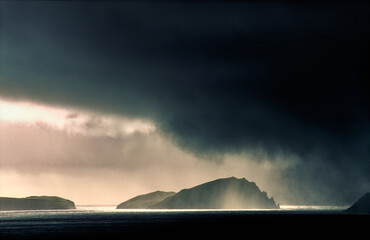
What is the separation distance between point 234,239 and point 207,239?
546 centimetres

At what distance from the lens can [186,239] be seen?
8856 centimetres

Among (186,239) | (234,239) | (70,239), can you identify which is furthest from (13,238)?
(234,239)

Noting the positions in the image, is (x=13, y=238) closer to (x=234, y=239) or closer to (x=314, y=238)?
(x=234, y=239)

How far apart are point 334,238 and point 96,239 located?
47.6 m

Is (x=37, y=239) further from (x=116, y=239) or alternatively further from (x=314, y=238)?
(x=314, y=238)

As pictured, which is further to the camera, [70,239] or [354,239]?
[70,239]

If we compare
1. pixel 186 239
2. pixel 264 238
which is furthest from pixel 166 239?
pixel 264 238

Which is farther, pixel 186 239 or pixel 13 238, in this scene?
pixel 13 238

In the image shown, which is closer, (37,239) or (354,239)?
(354,239)

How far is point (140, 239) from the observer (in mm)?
91188

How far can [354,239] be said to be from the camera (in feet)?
282

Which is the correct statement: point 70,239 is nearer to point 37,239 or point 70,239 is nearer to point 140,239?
point 37,239

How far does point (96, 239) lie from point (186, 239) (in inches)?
710

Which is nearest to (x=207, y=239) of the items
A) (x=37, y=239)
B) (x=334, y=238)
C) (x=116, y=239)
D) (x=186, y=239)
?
(x=186, y=239)
